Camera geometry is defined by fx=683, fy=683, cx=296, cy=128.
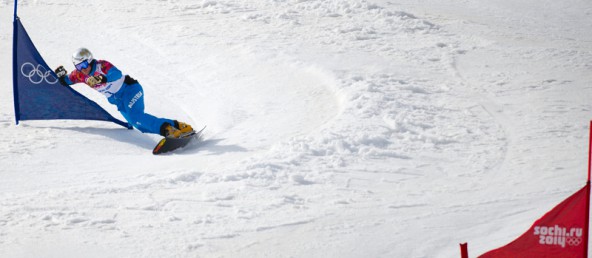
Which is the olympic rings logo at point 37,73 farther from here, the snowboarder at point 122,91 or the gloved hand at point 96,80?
the gloved hand at point 96,80

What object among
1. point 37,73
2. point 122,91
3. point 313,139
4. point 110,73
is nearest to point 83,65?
point 110,73

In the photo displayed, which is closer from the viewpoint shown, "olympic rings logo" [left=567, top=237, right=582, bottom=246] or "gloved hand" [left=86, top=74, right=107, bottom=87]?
"olympic rings logo" [left=567, top=237, right=582, bottom=246]

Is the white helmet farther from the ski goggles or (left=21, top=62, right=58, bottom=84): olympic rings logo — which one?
(left=21, top=62, right=58, bottom=84): olympic rings logo

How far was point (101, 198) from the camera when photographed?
21.4 ft

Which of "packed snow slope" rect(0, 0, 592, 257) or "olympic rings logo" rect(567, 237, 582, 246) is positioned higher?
"packed snow slope" rect(0, 0, 592, 257)

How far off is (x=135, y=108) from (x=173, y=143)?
0.77 m

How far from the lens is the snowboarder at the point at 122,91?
8430 mm

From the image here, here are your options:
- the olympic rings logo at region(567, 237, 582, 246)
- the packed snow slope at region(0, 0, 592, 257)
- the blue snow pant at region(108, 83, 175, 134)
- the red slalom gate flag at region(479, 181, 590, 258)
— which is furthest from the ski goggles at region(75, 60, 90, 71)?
the olympic rings logo at region(567, 237, 582, 246)

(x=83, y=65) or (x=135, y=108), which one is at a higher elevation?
(x=83, y=65)

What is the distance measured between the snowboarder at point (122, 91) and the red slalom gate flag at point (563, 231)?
518cm

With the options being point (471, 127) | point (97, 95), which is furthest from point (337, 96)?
point (97, 95)

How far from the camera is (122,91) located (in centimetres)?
858

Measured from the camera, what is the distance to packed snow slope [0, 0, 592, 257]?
5.83 metres

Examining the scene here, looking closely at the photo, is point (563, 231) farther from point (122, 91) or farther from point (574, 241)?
point (122, 91)
